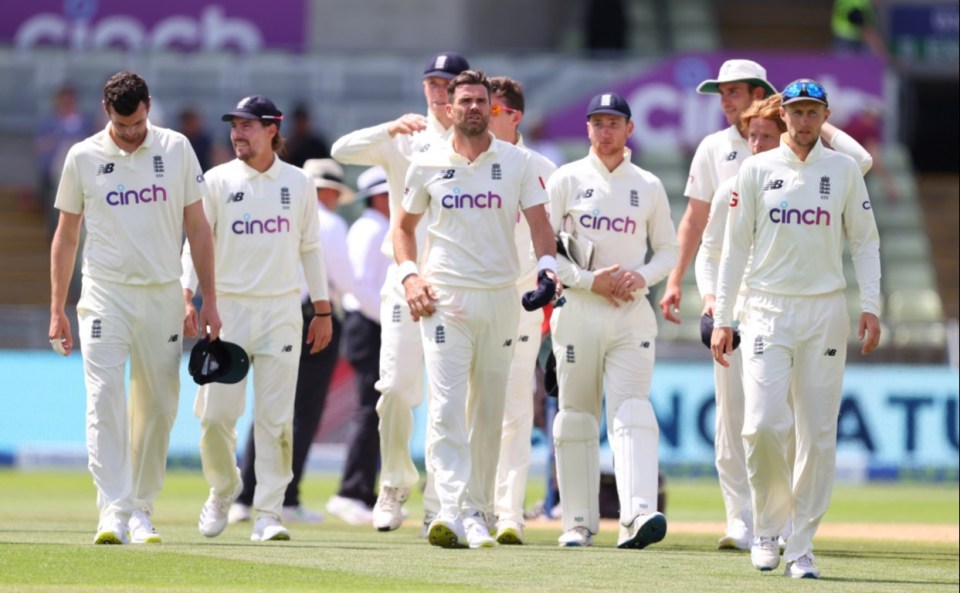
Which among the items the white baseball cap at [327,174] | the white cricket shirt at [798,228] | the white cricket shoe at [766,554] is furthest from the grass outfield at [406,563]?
the white baseball cap at [327,174]

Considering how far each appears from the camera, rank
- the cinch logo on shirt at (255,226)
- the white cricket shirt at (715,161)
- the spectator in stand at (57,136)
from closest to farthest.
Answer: the cinch logo on shirt at (255,226), the white cricket shirt at (715,161), the spectator in stand at (57,136)

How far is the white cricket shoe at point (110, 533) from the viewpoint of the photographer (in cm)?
1064

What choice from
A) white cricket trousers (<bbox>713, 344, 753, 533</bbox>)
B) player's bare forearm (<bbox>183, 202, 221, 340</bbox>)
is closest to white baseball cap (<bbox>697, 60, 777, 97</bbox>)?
white cricket trousers (<bbox>713, 344, 753, 533</bbox>)

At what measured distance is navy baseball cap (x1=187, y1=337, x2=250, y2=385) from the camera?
36.4ft

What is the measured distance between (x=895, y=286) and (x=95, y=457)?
15.6 m

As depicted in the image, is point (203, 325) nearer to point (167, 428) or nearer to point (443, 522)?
point (167, 428)

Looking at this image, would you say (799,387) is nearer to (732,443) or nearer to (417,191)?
(732,443)

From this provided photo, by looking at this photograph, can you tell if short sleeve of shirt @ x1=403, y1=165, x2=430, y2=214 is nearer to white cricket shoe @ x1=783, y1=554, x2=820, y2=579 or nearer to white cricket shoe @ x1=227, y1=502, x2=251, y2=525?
white cricket shoe @ x1=783, y1=554, x2=820, y2=579

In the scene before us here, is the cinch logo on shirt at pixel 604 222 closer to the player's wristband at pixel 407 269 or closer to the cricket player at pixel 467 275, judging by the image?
the cricket player at pixel 467 275

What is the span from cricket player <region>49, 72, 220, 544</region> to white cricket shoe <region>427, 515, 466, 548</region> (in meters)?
1.47

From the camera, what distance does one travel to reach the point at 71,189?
1091 cm

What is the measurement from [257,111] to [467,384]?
2.06 meters

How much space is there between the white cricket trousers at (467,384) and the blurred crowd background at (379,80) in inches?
456

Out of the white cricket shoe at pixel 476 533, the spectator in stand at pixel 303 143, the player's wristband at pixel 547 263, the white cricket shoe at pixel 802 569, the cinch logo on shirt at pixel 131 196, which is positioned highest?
the spectator in stand at pixel 303 143
